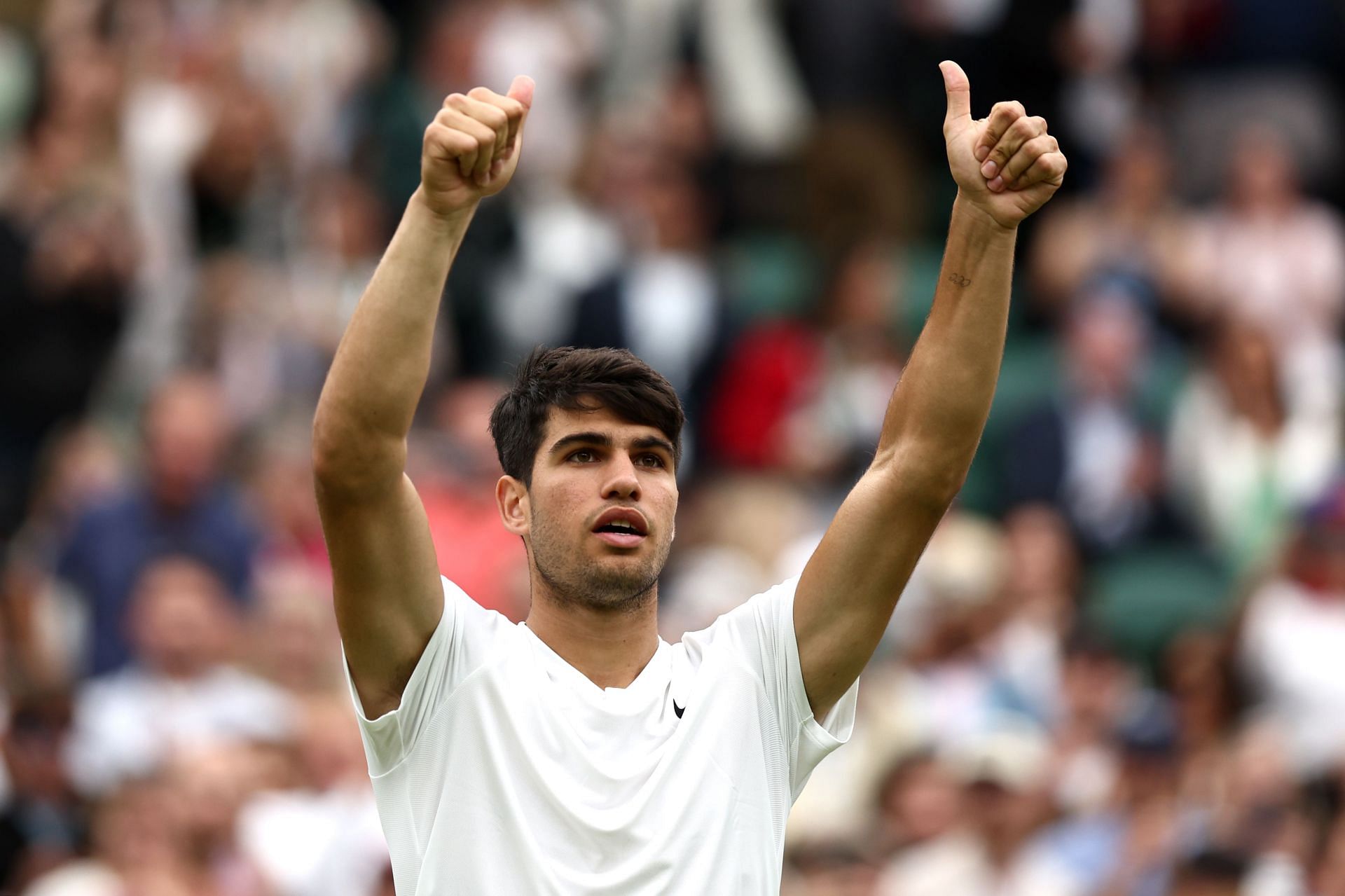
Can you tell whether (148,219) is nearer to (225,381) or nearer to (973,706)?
(225,381)

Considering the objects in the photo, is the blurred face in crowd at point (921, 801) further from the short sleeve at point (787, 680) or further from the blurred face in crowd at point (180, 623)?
the short sleeve at point (787, 680)

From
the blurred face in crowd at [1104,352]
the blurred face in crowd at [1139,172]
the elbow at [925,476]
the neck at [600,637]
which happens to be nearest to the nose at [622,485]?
the neck at [600,637]

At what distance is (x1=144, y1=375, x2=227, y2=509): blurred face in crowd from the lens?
32.6 feet

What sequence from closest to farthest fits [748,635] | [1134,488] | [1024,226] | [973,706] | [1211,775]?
[748,635], [1211,775], [973,706], [1134,488], [1024,226]

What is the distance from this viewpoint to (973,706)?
920 cm

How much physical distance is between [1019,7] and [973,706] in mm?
4920

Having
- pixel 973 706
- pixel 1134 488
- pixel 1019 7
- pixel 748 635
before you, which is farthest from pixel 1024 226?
pixel 748 635

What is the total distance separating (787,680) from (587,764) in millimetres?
438

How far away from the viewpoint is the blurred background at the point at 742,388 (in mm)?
8375

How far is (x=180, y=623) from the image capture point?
30.0 feet

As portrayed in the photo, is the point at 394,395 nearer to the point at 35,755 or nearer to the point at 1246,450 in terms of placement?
the point at 35,755

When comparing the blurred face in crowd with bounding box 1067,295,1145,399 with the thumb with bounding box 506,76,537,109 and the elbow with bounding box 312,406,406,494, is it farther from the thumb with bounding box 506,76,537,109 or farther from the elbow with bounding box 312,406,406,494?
the elbow with bounding box 312,406,406,494

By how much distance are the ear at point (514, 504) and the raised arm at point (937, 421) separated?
0.56 m

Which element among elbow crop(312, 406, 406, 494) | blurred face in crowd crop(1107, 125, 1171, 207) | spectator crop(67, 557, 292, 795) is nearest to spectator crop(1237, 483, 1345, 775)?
blurred face in crowd crop(1107, 125, 1171, 207)
